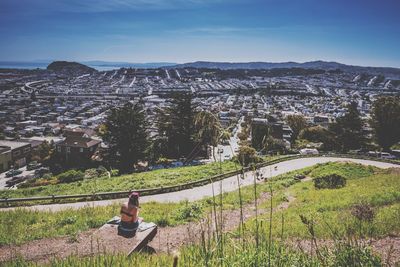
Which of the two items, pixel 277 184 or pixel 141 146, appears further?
pixel 141 146

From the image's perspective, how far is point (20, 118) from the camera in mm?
101125

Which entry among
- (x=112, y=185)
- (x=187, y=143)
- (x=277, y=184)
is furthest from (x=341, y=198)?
(x=187, y=143)

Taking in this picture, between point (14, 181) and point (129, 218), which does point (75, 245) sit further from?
point (14, 181)

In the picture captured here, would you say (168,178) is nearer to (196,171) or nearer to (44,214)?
(196,171)

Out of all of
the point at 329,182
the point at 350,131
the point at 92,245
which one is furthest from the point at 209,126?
the point at 350,131

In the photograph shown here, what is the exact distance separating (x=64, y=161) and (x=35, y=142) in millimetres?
24759

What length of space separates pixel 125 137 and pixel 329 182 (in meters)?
21.1

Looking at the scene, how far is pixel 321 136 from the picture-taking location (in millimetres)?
51062

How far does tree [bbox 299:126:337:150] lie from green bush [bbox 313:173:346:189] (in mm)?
31677

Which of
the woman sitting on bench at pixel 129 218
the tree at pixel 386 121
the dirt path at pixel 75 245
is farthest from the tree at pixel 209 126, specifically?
the tree at pixel 386 121

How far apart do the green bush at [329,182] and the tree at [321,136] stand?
1247 inches

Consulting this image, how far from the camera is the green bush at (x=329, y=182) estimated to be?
52.0 feet

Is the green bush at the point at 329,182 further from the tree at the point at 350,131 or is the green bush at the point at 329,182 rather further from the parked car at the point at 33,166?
the parked car at the point at 33,166

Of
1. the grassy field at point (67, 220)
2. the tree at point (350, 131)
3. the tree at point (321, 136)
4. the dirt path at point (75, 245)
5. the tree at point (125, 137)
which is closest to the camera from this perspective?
the dirt path at point (75, 245)
